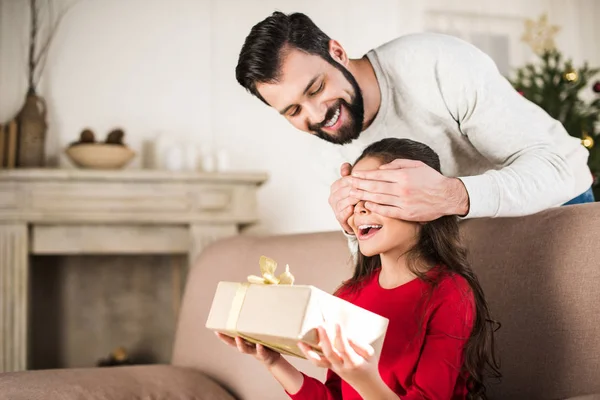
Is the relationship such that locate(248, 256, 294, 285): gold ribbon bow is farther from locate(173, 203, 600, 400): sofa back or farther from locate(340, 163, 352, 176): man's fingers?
locate(173, 203, 600, 400): sofa back

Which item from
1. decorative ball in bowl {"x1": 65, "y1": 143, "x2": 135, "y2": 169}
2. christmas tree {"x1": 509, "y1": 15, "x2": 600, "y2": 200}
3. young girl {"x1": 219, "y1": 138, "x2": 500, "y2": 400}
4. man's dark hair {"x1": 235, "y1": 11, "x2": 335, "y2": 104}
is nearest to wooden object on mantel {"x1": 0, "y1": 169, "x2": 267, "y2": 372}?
decorative ball in bowl {"x1": 65, "y1": 143, "x2": 135, "y2": 169}

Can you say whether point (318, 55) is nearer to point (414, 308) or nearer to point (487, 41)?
point (414, 308)

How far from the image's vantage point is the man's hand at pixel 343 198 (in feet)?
3.47

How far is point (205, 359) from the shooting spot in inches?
70.0

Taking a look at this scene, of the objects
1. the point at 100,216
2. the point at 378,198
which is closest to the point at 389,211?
the point at 378,198

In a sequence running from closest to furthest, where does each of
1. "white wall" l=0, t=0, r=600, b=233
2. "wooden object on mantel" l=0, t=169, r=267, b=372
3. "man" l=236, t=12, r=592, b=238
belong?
"man" l=236, t=12, r=592, b=238, "wooden object on mantel" l=0, t=169, r=267, b=372, "white wall" l=0, t=0, r=600, b=233

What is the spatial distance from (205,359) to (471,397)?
2.97ft

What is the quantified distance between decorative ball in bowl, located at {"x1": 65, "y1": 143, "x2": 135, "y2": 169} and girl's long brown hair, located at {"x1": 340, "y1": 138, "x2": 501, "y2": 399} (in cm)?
208

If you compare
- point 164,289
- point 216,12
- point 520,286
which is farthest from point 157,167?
point 520,286

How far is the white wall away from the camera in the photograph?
10.7 ft

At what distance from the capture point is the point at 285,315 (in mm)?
843

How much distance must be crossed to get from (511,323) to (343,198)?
394 mm

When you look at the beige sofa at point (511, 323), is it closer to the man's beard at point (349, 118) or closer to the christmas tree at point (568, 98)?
the man's beard at point (349, 118)

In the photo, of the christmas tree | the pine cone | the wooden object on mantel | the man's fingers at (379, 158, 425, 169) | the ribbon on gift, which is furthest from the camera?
the pine cone
